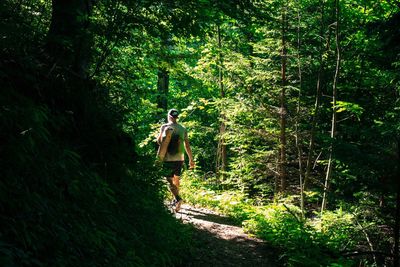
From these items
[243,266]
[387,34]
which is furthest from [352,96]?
[243,266]

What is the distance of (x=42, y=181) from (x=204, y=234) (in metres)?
4.72

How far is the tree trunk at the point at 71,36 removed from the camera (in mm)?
4969

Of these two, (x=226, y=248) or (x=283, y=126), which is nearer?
(x=226, y=248)

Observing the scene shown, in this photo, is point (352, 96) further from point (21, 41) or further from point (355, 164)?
point (21, 41)

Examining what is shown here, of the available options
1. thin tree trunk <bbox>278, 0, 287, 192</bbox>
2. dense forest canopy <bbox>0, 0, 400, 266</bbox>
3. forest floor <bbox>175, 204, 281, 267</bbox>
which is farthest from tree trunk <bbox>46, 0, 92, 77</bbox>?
thin tree trunk <bbox>278, 0, 287, 192</bbox>

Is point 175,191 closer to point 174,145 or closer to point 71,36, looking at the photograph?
point 174,145

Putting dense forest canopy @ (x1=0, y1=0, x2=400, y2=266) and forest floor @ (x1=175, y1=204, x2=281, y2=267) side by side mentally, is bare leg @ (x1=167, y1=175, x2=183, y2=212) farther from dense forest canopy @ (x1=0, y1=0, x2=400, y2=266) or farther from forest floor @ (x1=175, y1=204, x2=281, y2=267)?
dense forest canopy @ (x1=0, y1=0, x2=400, y2=266)

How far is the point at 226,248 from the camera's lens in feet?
21.8

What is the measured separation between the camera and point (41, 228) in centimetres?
272

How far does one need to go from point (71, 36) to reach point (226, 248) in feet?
15.1

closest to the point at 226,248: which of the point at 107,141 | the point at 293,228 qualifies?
the point at 293,228

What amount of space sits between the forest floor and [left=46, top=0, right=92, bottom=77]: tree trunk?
128 inches

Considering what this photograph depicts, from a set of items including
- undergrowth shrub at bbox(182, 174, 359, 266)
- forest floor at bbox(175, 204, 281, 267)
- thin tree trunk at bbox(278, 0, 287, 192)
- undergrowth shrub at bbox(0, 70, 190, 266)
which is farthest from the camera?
thin tree trunk at bbox(278, 0, 287, 192)

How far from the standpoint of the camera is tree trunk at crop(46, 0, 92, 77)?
196 inches
